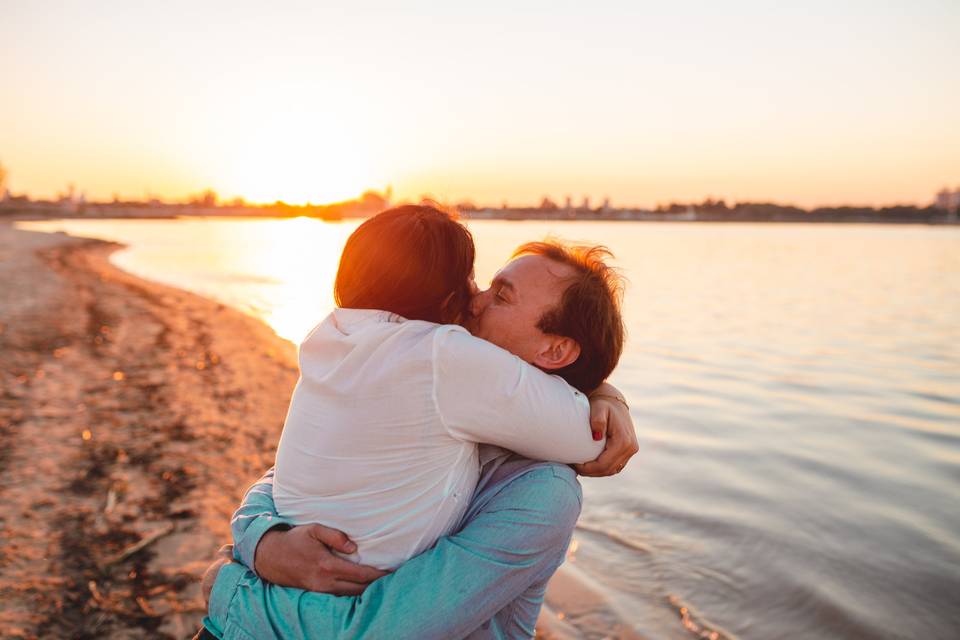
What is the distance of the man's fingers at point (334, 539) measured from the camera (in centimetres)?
169

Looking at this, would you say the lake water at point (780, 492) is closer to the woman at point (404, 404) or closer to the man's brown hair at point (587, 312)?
the man's brown hair at point (587, 312)

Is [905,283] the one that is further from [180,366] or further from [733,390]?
[180,366]

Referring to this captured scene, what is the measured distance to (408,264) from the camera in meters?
1.77

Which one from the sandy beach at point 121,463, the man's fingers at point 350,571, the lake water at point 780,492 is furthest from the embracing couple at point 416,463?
the sandy beach at point 121,463

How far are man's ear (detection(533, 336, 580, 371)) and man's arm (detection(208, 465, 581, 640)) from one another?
1.06 feet

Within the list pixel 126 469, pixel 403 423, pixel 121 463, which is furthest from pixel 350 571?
pixel 121 463

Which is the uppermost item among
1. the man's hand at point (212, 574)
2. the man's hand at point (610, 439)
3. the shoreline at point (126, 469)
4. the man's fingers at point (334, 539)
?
the man's hand at point (610, 439)

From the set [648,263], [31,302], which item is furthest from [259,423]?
[648,263]

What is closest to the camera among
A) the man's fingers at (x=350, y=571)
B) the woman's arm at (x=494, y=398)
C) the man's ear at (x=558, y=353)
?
the woman's arm at (x=494, y=398)

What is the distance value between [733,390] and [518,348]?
333 inches

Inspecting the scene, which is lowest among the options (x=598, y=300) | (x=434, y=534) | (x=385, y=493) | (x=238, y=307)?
(x=238, y=307)

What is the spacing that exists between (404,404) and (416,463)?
15 cm

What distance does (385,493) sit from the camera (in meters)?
1.67

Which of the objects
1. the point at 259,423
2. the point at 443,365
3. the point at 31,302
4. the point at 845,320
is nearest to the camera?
the point at 443,365
